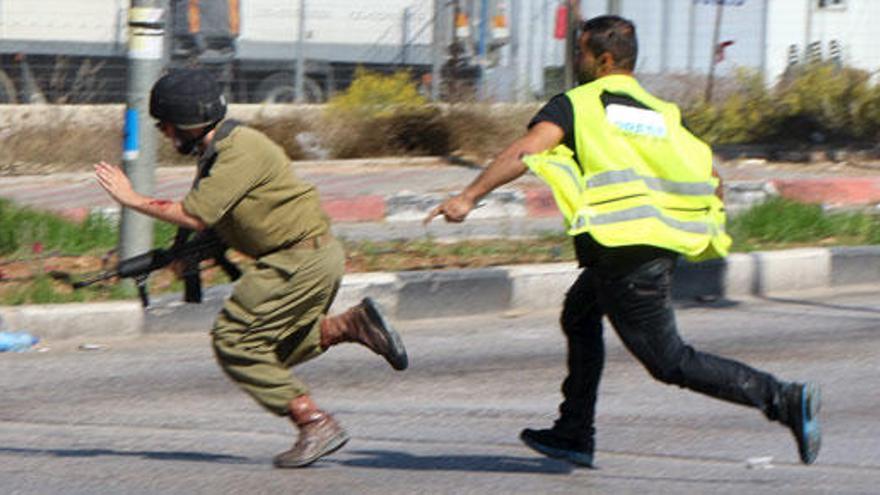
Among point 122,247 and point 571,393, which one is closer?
point 571,393

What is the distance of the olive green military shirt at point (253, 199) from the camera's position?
19.7 feet

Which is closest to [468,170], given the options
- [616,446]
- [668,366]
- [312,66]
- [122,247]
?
[312,66]

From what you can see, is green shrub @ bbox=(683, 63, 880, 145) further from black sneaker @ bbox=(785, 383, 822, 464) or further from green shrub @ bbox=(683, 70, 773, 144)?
black sneaker @ bbox=(785, 383, 822, 464)

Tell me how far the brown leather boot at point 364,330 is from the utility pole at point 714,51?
11191 mm

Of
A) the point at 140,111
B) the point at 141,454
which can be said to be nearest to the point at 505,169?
the point at 141,454

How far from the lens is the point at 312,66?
1838cm

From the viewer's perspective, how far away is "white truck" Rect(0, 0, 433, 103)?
16.5 metres

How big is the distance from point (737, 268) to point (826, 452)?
428 centimetres

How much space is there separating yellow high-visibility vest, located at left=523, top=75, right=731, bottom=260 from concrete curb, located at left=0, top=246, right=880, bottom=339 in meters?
4.21

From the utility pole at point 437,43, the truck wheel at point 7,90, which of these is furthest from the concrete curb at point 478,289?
the truck wheel at point 7,90

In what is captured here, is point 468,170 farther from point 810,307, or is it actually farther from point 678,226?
point 678,226

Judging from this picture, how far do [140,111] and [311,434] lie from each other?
12.8 ft

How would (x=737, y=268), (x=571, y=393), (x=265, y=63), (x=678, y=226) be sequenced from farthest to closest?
(x=265, y=63)
(x=737, y=268)
(x=571, y=393)
(x=678, y=226)

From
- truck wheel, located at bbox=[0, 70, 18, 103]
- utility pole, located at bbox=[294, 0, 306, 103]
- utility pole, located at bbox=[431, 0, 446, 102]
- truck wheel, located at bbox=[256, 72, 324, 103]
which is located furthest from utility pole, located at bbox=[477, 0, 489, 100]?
truck wheel, located at bbox=[0, 70, 18, 103]
